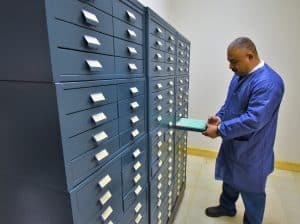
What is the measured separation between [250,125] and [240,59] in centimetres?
45

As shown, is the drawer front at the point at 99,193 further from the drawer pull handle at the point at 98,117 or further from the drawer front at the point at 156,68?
the drawer front at the point at 156,68

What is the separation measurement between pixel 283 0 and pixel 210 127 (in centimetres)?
195

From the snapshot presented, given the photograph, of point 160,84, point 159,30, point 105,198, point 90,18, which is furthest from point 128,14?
point 105,198

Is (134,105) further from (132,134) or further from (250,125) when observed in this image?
(250,125)

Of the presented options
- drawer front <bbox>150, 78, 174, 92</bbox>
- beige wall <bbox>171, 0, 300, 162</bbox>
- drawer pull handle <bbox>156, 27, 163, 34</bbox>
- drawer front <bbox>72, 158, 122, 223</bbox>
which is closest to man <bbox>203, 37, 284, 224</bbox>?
drawer front <bbox>150, 78, 174, 92</bbox>

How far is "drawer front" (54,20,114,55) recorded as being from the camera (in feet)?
1.69

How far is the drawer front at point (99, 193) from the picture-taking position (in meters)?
0.65

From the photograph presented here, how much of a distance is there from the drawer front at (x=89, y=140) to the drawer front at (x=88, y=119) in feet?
0.06

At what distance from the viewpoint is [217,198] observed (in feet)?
7.09

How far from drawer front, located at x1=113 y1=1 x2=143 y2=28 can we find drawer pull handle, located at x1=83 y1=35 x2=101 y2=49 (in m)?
0.17

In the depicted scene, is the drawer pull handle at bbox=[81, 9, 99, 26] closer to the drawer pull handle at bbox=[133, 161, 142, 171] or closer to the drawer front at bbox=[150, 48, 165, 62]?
the drawer front at bbox=[150, 48, 165, 62]

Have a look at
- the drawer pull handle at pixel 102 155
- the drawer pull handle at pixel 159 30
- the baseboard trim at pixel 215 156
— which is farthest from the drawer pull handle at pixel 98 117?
the baseboard trim at pixel 215 156

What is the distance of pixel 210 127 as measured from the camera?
4.93 ft

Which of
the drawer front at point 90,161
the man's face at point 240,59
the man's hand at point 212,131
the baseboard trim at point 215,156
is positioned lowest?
the baseboard trim at point 215,156
